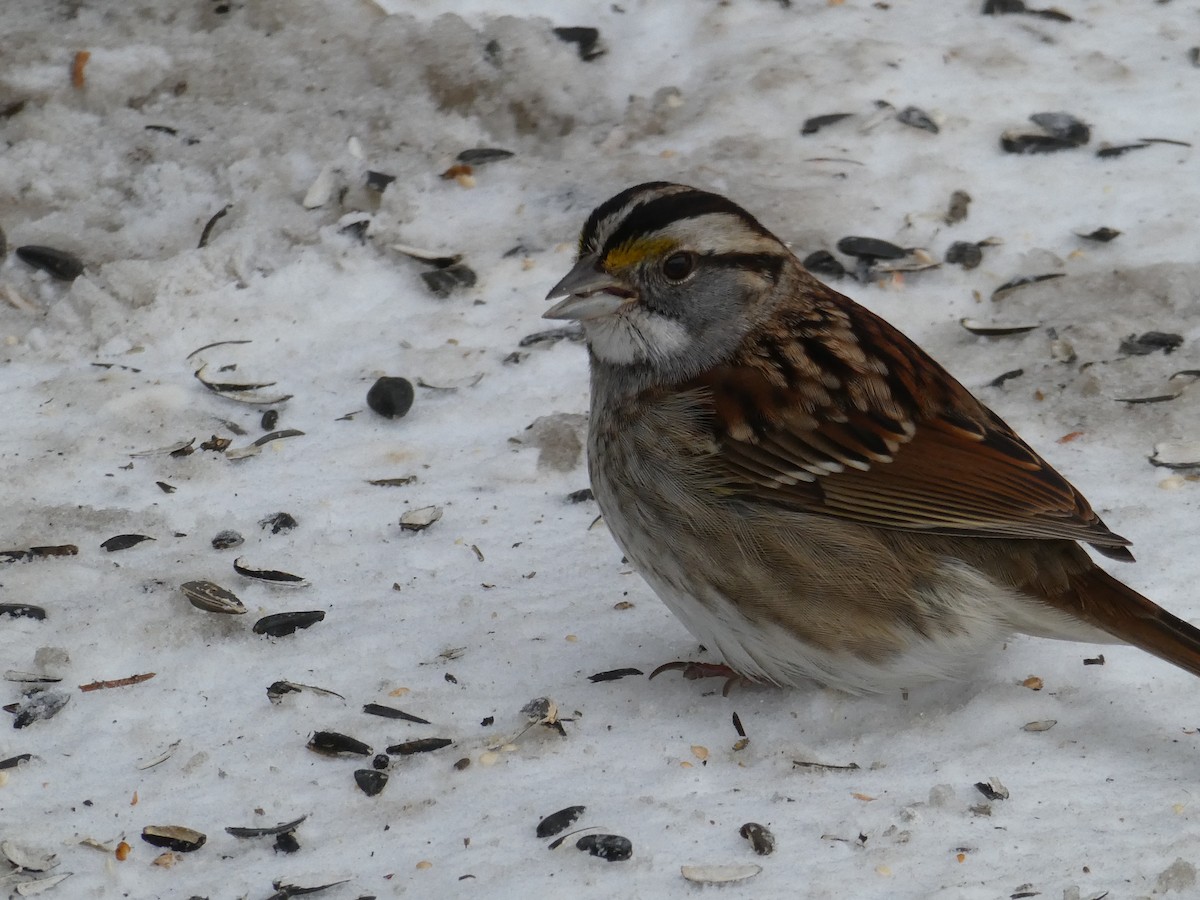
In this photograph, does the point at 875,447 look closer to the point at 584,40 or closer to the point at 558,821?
the point at 558,821

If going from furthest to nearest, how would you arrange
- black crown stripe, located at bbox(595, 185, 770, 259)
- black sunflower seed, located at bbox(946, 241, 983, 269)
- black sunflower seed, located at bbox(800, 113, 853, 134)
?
black sunflower seed, located at bbox(800, 113, 853, 134) < black sunflower seed, located at bbox(946, 241, 983, 269) < black crown stripe, located at bbox(595, 185, 770, 259)

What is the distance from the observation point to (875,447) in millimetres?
3646

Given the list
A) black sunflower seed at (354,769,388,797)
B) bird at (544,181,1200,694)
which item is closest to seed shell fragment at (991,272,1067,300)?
bird at (544,181,1200,694)

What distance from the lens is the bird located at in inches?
139

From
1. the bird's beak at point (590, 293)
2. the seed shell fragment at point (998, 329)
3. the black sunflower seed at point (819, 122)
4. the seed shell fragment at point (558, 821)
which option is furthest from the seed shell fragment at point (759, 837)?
the black sunflower seed at point (819, 122)

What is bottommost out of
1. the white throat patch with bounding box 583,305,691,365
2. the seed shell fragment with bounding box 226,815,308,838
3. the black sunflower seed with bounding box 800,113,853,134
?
the seed shell fragment with bounding box 226,815,308,838

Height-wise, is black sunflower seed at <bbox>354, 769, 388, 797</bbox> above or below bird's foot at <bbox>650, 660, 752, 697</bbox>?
above

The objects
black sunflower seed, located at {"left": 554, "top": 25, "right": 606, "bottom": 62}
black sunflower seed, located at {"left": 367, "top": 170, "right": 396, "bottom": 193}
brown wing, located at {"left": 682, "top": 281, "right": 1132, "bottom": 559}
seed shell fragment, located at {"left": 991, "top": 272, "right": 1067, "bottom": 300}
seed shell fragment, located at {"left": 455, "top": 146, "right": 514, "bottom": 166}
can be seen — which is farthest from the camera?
black sunflower seed, located at {"left": 554, "top": 25, "right": 606, "bottom": 62}

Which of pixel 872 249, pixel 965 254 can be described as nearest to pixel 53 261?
pixel 872 249

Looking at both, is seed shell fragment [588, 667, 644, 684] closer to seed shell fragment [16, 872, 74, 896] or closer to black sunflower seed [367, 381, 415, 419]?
seed shell fragment [16, 872, 74, 896]

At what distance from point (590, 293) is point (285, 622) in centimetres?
114

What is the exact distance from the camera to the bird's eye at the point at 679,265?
385 centimetres

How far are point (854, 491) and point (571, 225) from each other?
92.6 inches

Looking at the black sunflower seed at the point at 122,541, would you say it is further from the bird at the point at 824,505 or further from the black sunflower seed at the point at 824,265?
the black sunflower seed at the point at 824,265
